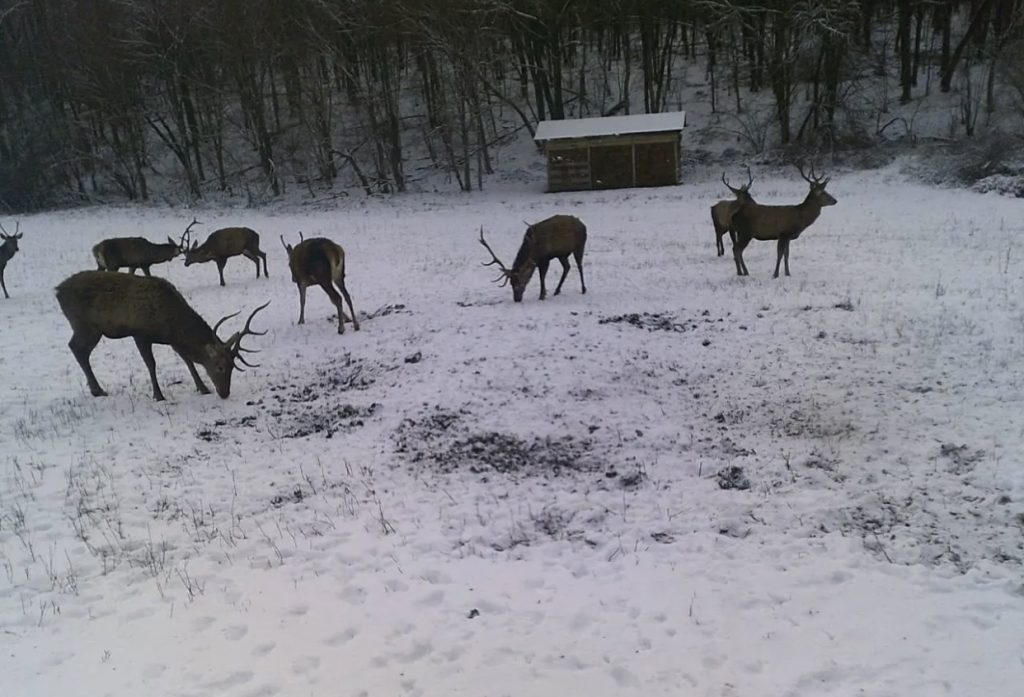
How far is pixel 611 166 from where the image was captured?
3300 centimetres

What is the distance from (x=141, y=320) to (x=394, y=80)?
99.2 feet

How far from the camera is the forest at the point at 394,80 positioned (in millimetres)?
33906

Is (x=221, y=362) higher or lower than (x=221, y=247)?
lower

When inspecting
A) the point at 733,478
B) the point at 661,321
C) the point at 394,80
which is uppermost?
the point at 394,80

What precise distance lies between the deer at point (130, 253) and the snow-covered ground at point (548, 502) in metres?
3.52

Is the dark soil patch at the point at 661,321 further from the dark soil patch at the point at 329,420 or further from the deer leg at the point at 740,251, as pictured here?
the dark soil patch at the point at 329,420

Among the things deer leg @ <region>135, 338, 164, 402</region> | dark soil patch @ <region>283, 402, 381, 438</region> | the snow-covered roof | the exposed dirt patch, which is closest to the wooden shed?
the snow-covered roof

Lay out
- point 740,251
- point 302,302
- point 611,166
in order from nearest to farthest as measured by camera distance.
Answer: point 302,302 < point 740,251 < point 611,166

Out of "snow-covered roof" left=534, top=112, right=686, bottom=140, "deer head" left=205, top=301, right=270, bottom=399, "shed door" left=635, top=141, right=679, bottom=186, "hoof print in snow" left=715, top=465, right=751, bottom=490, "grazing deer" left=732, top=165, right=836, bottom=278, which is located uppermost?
"snow-covered roof" left=534, top=112, right=686, bottom=140

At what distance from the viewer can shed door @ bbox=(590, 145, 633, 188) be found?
3269 centimetres

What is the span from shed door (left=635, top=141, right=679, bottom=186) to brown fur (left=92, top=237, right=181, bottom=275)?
2093 cm

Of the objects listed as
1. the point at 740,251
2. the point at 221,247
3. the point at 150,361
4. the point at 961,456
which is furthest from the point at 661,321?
the point at 221,247

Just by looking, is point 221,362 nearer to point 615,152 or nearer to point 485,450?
point 485,450

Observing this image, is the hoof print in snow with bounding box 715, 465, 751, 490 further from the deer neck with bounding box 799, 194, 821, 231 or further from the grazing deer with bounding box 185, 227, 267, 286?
the grazing deer with bounding box 185, 227, 267, 286
